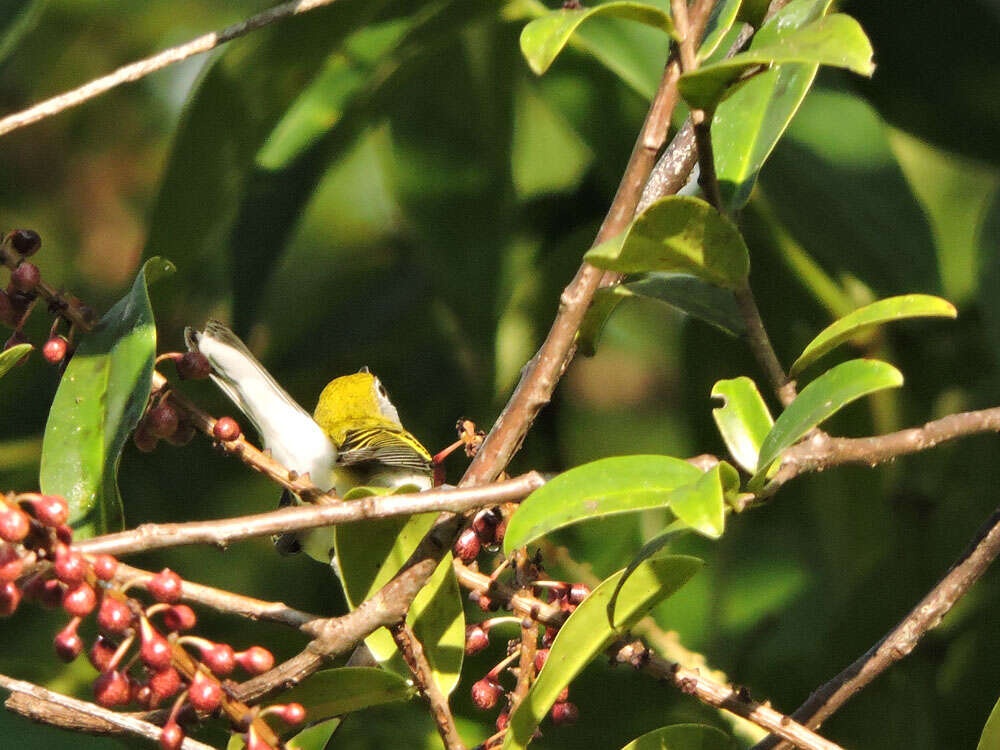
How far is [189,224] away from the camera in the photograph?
1.15 meters

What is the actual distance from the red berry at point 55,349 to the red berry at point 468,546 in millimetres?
304

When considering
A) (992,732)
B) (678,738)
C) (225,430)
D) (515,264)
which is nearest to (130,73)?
(225,430)

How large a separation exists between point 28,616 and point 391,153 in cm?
61

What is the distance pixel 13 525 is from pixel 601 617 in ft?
1.08

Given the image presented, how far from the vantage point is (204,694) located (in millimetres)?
625

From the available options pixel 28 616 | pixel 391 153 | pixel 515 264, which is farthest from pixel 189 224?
pixel 28 616

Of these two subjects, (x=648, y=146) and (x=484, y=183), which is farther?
(x=484, y=183)

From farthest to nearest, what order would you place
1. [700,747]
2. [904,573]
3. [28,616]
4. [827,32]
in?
1. [28,616]
2. [904,573]
3. [700,747]
4. [827,32]

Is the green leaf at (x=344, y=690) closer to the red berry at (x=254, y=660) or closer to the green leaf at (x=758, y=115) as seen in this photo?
the red berry at (x=254, y=660)

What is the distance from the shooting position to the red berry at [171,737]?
24.5 inches

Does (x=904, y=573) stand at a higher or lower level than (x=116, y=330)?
lower

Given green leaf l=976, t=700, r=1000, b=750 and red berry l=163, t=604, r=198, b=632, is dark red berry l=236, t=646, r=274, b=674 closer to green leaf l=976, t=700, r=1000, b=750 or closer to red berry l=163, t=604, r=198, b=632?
red berry l=163, t=604, r=198, b=632

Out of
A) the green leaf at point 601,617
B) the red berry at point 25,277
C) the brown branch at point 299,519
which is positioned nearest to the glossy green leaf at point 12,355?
the red berry at point 25,277

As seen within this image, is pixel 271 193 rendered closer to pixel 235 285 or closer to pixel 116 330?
pixel 235 285
